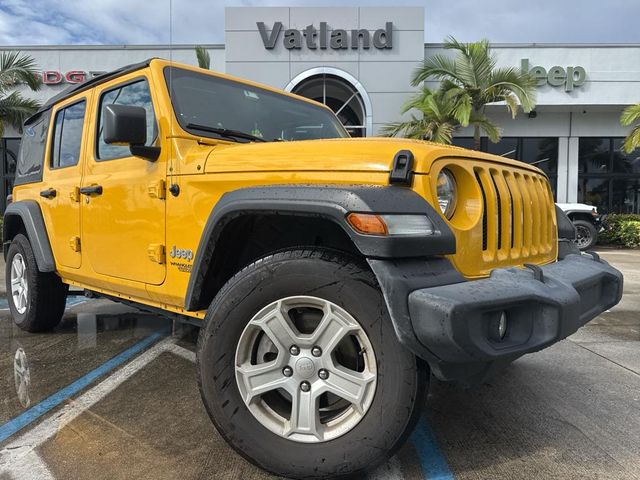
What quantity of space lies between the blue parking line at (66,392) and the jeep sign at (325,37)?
1302 centimetres

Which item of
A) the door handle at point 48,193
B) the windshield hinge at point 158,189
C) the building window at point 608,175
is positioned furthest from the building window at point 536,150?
the windshield hinge at point 158,189

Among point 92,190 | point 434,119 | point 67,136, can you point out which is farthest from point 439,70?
point 92,190

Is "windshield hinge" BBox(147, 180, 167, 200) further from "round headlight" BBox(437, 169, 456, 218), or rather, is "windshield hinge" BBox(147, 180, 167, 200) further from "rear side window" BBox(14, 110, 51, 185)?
"rear side window" BBox(14, 110, 51, 185)

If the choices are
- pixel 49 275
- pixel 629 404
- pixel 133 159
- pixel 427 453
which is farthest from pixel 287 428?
pixel 49 275

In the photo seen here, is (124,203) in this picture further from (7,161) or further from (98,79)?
(7,161)

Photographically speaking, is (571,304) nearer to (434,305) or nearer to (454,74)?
(434,305)

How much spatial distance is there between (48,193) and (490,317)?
12.0ft

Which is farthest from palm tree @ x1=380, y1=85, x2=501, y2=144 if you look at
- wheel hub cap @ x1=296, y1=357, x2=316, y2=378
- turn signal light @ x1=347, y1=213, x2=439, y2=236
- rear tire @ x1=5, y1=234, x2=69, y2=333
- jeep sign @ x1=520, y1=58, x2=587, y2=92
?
wheel hub cap @ x1=296, y1=357, x2=316, y2=378

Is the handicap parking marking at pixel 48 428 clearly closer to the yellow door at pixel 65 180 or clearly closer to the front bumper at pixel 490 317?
the yellow door at pixel 65 180

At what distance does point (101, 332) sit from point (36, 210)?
129 centimetres

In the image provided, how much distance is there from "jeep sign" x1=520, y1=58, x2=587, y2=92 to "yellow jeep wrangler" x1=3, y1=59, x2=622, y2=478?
15047 millimetres

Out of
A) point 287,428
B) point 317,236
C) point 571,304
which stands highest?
point 317,236

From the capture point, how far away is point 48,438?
2.53 m

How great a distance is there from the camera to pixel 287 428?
6.86 ft
